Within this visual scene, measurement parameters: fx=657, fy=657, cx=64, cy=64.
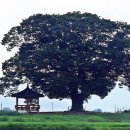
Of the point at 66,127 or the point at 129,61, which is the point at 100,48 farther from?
the point at 66,127

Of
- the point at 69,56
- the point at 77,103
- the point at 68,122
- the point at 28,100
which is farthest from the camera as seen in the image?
the point at 77,103

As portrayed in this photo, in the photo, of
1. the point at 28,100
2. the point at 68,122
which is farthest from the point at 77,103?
the point at 68,122

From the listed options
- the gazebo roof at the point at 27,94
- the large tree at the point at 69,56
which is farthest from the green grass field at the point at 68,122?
the gazebo roof at the point at 27,94

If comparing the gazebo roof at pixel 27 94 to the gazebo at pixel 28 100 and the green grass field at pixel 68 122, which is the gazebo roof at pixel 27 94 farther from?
the green grass field at pixel 68 122

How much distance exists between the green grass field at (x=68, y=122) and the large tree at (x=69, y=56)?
6813 mm

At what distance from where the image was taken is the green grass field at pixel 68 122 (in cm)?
5431

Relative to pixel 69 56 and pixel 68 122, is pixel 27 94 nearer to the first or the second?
pixel 69 56

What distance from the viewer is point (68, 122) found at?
61812 mm

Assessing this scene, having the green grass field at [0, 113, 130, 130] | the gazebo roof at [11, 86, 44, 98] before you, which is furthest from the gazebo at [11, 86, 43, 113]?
the green grass field at [0, 113, 130, 130]

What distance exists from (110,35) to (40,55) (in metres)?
10.1

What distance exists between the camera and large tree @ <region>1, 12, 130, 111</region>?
7950cm

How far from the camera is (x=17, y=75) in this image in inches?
3260

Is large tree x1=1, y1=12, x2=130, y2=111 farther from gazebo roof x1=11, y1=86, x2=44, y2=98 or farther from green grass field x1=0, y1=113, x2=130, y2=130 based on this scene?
green grass field x1=0, y1=113, x2=130, y2=130

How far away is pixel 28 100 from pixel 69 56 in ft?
25.1
